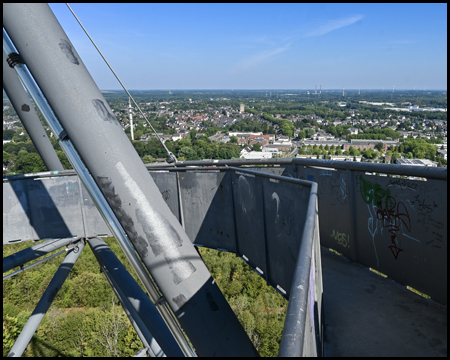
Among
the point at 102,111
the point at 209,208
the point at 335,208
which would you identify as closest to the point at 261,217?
the point at 335,208

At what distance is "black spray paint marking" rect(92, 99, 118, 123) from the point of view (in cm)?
302

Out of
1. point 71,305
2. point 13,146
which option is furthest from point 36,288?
point 13,146

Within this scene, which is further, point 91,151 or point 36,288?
point 36,288

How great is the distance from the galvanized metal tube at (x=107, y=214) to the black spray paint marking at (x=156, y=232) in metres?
0.38

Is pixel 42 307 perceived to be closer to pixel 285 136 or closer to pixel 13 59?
pixel 13 59

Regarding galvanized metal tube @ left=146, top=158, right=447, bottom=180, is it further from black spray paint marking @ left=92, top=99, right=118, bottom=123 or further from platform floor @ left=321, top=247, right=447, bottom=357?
black spray paint marking @ left=92, top=99, right=118, bottom=123

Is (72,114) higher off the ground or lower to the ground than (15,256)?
higher

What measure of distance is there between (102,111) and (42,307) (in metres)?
4.91

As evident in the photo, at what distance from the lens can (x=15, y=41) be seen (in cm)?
301

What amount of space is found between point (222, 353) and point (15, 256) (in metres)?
4.50

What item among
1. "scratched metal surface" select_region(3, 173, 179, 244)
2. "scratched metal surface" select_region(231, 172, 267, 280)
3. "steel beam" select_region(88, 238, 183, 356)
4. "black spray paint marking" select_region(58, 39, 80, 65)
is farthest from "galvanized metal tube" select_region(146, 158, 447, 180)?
"black spray paint marking" select_region(58, 39, 80, 65)

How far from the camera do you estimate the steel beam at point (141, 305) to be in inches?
161

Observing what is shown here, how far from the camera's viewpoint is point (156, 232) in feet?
9.84

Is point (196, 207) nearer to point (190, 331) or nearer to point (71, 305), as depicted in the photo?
point (190, 331)
